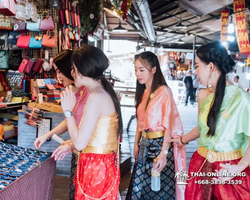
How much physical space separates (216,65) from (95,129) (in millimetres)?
832

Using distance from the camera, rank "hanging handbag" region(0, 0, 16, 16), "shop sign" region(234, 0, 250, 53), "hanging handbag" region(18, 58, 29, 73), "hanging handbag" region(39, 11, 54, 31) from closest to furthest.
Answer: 1. "hanging handbag" region(0, 0, 16, 16)
2. "hanging handbag" region(39, 11, 54, 31)
3. "hanging handbag" region(18, 58, 29, 73)
4. "shop sign" region(234, 0, 250, 53)

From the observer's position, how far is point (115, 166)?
1855mm

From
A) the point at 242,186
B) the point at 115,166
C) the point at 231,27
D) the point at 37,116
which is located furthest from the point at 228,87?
the point at 231,27

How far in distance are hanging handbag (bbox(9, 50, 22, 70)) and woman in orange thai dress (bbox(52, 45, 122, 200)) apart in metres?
3.95

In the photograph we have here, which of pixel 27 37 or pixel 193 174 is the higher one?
pixel 27 37

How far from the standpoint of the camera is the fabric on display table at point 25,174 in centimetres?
147

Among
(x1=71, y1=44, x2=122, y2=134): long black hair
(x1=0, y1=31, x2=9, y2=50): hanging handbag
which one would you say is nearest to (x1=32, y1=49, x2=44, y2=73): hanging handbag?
(x1=0, y1=31, x2=9, y2=50): hanging handbag

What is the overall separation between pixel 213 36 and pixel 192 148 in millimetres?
13005

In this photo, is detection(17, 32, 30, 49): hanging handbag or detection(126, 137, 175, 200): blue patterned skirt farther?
detection(17, 32, 30, 49): hanging handbag

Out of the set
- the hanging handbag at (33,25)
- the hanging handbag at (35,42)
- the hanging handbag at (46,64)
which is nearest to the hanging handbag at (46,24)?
the hanging handbag at (33,25)

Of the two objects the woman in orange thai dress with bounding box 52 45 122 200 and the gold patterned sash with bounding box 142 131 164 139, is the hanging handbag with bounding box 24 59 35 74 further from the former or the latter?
the woman in orange thai dress with bounding box 52 45 122 200

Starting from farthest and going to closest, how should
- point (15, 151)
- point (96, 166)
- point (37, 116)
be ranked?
point (37, 116) < point (15, 151) < point (96, 166)

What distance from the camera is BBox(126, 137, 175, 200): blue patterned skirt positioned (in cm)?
246

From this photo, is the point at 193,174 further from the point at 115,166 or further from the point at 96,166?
the point at 96,166
